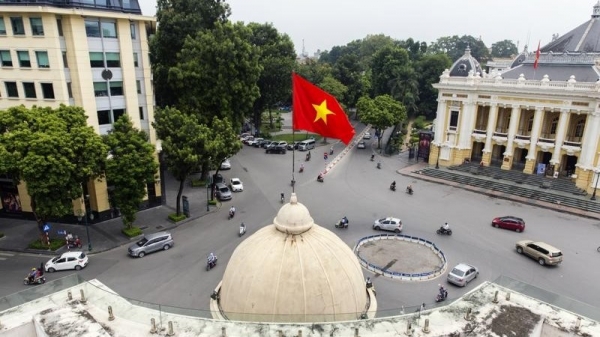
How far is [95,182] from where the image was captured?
111ft

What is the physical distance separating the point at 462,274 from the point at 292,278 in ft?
57.6

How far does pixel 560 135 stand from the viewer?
43.3 metres

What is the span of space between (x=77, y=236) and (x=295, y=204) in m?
25.9

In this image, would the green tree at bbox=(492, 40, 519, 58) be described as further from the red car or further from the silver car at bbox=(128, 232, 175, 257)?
the silver car at bbox=(128, 232, 175, 257)

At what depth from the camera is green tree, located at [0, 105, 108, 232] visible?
25875mm

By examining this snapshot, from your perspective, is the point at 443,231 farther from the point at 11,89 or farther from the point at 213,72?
the point at 11,89

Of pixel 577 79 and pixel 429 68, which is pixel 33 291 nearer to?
pixel 577 79

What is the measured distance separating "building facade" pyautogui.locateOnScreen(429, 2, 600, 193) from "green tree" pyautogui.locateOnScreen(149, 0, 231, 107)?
93.5 feet

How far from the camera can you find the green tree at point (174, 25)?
45.3m

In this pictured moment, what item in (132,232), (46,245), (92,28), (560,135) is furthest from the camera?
(560,135)

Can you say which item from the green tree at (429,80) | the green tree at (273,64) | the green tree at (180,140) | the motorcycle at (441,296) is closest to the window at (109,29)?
the green tree at (180,140)

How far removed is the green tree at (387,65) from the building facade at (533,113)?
31637 millimetres

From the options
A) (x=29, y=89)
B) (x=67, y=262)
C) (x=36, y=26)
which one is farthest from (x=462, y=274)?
(x=36, y=26)

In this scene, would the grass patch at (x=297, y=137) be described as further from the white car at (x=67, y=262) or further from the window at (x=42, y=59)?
the white car at (x=67, y=262)
